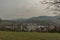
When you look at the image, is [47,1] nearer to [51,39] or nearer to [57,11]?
[57,11]

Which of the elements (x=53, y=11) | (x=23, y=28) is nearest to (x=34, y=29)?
(x=23, y=28)

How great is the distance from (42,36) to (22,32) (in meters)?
0.19

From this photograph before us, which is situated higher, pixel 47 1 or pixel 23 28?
pixel 47 1

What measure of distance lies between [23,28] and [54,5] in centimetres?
37

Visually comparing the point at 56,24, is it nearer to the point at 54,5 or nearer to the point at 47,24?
the point at 47,24

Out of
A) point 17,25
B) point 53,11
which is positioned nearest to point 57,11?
point 53,11

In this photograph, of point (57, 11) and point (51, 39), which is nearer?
point (51, 39)

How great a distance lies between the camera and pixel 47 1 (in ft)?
5.86

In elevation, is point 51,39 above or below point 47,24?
below

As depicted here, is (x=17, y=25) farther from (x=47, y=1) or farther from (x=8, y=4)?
(x=47, y=1)

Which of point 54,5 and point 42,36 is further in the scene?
point 54,5

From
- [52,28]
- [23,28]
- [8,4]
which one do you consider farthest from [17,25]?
[52,28]

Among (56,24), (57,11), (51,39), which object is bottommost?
(51,39)

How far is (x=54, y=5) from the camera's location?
1.81 m
